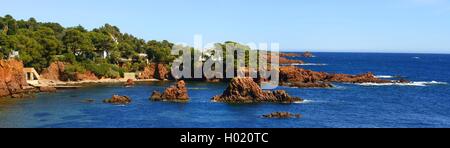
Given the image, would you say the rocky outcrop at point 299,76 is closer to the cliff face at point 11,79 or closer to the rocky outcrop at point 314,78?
the rocky outcrop at point 314,78

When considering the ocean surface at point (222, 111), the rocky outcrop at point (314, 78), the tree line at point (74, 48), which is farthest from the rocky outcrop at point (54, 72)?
the rocky outcrop at point (314, 78)

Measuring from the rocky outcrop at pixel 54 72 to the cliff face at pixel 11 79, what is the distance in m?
14.5

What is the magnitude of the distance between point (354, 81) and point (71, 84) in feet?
159

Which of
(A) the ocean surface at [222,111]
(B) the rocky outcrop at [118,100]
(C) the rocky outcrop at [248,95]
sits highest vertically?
(C) the rocky outcrop at [248,95]

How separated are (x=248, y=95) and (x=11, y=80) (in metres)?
31.0

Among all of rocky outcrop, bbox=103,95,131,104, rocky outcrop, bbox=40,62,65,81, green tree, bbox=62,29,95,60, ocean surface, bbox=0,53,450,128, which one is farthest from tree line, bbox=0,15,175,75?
rocky outcrop, bbox=103,95,131,104

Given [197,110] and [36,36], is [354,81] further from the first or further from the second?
[36,36]

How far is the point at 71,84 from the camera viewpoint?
88.4 m

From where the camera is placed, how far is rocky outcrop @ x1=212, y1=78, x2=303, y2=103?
2547 inches

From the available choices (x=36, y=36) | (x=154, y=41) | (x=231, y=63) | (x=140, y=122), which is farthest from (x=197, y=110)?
(x=154, y=41)

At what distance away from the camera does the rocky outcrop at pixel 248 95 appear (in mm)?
64688

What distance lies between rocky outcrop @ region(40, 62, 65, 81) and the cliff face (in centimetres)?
1446

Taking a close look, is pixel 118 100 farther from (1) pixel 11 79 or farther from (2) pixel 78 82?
(2) pixel 78 82

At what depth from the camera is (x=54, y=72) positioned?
91438mm
